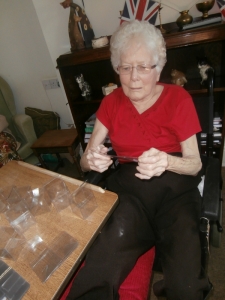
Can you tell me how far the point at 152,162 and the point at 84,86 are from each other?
1.42 m

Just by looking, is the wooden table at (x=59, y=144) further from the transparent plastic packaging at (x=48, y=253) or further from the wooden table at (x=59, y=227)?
the transparent plastic packaging at (x=48, y=253)

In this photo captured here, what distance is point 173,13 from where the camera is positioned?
1.65 m

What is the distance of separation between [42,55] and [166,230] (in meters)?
2.55


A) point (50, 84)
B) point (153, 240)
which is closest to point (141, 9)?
point (50, 84)

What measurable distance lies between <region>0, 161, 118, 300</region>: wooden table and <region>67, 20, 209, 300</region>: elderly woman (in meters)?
0.13

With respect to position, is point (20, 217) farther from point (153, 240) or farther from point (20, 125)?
point (20, 125)

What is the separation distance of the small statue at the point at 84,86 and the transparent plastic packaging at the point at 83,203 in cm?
131

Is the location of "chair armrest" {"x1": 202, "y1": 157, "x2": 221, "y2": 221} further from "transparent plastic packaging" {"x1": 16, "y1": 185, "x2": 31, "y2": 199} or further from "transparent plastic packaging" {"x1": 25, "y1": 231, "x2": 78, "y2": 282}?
"transparent plastic packaging" {"x1": 16, "y1": 185, "x2": 31, "y2": 199}

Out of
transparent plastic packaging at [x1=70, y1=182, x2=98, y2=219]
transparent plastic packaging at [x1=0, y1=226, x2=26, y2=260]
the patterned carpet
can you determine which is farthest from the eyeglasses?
the patterned carpet

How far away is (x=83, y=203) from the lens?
0.85m

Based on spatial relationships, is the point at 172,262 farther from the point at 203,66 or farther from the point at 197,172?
the point at 203,66

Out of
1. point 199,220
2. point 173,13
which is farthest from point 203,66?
point 199,220

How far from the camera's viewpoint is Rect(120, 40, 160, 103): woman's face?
1.02 m

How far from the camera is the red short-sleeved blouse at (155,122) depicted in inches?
41.5
